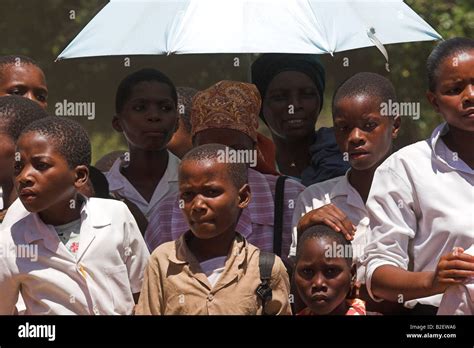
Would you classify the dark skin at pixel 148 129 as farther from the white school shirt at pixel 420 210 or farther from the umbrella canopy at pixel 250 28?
the white school shirt at pixel 420 210

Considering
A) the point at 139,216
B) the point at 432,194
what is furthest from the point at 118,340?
the point at 432,194

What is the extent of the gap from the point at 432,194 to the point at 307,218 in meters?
0.51

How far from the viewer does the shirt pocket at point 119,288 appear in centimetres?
448

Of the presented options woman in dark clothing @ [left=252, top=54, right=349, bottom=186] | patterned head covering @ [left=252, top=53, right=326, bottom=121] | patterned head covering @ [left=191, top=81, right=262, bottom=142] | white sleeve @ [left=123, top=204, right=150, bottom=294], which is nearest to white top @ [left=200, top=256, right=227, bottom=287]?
white sleeve @ [left=123, top=204, right=150, bottom=294]

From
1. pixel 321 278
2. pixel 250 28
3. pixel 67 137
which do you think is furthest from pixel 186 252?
pixel 250 28

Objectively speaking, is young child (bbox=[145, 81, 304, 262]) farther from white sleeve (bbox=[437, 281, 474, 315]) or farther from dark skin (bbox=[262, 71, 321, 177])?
white sleeve (bbox=[437, 281, 474, 315])

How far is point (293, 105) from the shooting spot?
208 inches

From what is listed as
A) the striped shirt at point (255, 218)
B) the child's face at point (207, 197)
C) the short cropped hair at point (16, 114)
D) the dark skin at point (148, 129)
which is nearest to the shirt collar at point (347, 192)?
the striped shirt at point (255, 218)

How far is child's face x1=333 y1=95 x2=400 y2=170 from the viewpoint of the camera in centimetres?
479

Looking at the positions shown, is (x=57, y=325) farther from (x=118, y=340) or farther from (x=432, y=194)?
(x=432, y=194)

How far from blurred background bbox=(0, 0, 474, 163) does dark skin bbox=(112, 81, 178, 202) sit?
5.86 ft

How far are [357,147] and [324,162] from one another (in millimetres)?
363

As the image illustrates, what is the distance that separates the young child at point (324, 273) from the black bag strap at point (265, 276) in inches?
4.6

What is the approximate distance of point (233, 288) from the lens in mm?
4449
